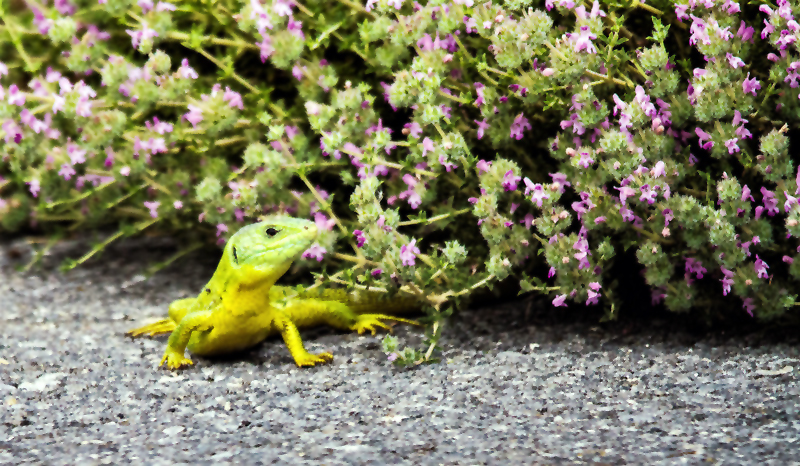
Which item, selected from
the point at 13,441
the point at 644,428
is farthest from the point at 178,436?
the point at 644,428

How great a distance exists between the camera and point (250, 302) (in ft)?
11.6

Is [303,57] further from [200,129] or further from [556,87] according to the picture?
[556,87]

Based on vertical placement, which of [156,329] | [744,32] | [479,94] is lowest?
[156,329]

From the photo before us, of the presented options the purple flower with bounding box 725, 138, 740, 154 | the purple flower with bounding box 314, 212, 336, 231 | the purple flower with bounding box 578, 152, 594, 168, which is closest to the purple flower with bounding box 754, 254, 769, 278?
the purple flower with bounding box 725, 138, 740, 154

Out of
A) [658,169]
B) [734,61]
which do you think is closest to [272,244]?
[658,169]

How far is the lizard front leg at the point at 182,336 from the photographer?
11.4 feet

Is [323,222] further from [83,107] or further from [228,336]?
[83,107]

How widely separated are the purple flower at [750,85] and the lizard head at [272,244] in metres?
1.65

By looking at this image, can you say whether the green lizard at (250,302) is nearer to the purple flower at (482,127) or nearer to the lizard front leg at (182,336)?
the lizard front leg at (182,336)

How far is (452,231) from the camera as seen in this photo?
4.09 m

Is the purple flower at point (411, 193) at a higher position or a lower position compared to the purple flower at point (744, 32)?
lower

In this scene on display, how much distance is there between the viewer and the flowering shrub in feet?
9.98

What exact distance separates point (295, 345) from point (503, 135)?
119cm

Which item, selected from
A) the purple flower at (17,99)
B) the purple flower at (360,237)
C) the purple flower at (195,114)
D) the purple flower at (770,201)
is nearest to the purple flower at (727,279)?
the purple flower at (770,201)
